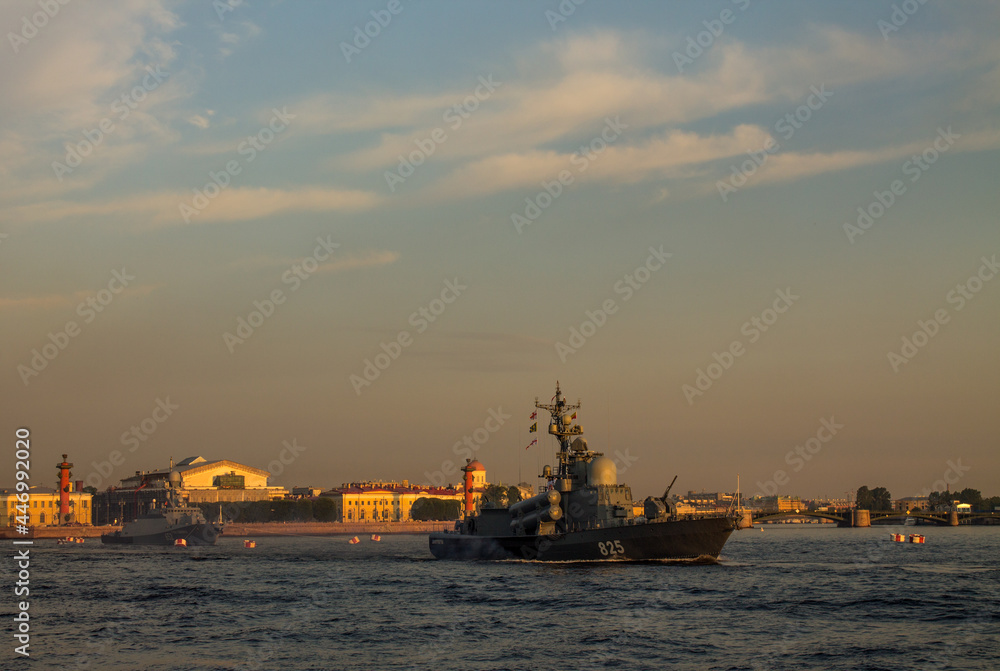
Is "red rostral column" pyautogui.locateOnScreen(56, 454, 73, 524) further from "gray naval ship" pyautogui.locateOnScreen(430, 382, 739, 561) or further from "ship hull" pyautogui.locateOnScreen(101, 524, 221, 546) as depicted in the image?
"gray naval ship" pyautogui.locateOnScreen(430, 382, 739, 561)

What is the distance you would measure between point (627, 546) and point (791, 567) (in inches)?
513

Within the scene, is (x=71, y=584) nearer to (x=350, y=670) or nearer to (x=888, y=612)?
(x=350, y=670)

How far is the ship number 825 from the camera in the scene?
6178 cm

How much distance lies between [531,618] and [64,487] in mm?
177504

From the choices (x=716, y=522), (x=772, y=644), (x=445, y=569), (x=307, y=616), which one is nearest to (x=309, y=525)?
(x=445, y=569)

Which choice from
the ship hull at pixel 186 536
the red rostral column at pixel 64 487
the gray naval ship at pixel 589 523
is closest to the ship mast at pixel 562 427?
the gray naval ship at pixel 589 523

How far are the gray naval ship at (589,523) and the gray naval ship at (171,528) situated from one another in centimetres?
5911

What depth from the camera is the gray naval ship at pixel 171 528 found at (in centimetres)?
12362

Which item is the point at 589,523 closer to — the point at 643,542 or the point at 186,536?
the point at 643,542

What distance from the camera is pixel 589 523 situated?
213 feet

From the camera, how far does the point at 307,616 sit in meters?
42.2

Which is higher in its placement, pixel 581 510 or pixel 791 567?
pixel 581 510

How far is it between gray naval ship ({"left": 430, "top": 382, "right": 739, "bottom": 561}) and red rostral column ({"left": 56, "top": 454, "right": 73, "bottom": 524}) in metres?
140

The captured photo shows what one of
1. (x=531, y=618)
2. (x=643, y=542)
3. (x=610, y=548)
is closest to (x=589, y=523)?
(x=610, y=548)
